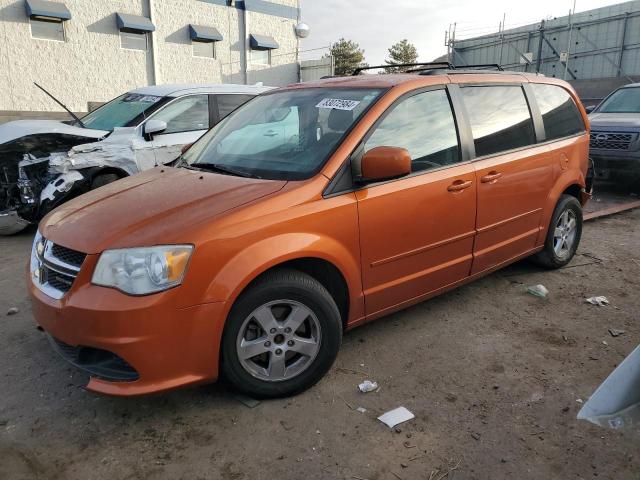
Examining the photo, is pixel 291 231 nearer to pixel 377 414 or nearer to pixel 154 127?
pixel 377 414

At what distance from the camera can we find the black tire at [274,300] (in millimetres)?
2698

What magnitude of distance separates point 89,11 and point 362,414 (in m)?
18.3

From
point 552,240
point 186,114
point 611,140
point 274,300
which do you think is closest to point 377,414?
point 274,300

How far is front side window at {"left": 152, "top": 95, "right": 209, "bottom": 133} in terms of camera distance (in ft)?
21.9

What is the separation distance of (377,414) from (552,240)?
281cm

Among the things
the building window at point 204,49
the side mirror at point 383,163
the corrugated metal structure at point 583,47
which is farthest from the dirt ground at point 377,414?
the corrugated metal structure at point 583,47

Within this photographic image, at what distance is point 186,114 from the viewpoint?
6840 mm

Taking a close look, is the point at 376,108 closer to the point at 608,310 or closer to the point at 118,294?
the point at 118,294

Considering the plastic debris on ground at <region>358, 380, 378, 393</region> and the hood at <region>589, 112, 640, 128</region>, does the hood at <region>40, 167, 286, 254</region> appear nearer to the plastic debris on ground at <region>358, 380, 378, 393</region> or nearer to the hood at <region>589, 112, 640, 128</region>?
the plastic debris on ground at <region>358, 380, 378, 393</region>

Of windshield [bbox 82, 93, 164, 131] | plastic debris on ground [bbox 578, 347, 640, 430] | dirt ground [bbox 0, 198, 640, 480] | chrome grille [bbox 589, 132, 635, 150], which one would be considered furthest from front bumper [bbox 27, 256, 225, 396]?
chrome grille [bbox 589, 132, 635, 150]

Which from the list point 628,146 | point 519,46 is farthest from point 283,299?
point 519,46

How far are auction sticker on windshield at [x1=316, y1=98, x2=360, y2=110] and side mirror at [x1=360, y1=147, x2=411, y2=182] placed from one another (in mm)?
466

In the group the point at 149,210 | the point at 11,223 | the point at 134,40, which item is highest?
the point at 134,40

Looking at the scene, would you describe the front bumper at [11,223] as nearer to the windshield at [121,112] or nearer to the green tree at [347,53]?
the windshield at [121,112]
